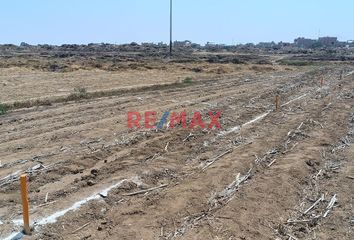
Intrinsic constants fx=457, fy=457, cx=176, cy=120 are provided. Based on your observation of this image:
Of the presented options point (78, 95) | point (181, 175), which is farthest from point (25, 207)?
point (78, 95)

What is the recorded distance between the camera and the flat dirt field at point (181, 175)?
6473 mm

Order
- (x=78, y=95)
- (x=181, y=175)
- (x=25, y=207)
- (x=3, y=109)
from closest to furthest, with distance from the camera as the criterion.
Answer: (x=25, y=207) → (x=181, y=175) → (x=3, y=109) → (x=78, y=95)

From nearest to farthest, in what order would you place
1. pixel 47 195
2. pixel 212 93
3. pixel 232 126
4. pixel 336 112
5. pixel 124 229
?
1. pixel 124 229
2. pixel 47 195
3. pixel 232 126
4. pixel 336 112
5. pixel 212 93

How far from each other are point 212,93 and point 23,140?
1260 cm

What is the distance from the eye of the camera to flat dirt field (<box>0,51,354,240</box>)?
21.2 feet

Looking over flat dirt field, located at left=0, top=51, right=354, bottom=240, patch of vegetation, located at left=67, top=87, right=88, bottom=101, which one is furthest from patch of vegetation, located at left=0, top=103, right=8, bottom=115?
patch of vegetation, located at left=67, top=87, right=88, bottom=101

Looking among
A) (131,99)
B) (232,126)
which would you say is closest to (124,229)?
(232,126)

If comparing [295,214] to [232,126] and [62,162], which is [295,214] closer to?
[62,162]

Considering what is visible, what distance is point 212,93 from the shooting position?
2267cm

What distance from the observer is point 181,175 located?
8758 mm

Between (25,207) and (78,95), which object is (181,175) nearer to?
(25,207)

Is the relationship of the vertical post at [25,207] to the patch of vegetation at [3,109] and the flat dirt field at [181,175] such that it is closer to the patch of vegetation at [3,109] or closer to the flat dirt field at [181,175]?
the flat dirt field at [181,175]

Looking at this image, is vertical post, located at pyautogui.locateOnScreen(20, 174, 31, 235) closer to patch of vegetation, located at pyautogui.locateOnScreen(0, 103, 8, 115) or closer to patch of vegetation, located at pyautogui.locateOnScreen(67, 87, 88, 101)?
patch of vegetation, located at pyautogui.locateOnScreen(0, 103, 8, 115)

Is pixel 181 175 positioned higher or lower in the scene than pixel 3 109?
higher
